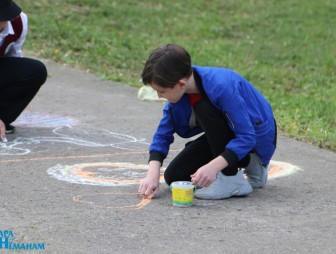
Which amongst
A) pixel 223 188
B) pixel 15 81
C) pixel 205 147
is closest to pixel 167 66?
pixel 205 147

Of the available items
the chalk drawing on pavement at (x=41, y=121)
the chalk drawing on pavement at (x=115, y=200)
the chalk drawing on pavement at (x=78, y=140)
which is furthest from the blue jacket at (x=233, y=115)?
the chalk drawing on pavement at (x=41, y=121)

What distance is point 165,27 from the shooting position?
423 inches

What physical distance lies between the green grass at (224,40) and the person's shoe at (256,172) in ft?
5.31

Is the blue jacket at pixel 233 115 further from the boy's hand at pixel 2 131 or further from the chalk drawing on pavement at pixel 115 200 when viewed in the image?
the boy's hand at pixel 2 131

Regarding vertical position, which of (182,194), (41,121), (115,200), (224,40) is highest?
(182,194)

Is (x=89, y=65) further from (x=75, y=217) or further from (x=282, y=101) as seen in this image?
(x=75, y=217)

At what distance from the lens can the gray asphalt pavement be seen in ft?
11.8

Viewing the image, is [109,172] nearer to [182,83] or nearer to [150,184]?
[150,184]

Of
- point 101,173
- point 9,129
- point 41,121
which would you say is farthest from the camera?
point 41,121

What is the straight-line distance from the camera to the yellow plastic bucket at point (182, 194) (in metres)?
4.10

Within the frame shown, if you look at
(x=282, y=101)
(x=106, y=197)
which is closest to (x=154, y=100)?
(x=282, y=101)

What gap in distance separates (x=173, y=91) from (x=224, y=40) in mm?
6451

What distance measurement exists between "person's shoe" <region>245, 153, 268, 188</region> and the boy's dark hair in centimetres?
74

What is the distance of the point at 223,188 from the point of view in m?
4.29
